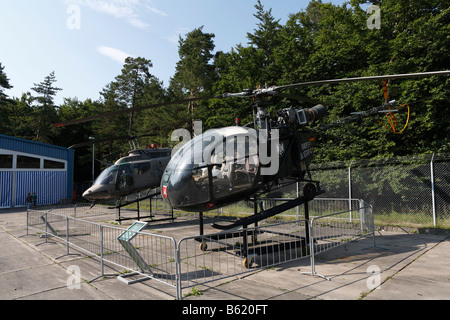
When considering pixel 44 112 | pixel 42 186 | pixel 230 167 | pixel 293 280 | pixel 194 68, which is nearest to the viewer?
pixel 293 280

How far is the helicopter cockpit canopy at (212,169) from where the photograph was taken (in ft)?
21.1

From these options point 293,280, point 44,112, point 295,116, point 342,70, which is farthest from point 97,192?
point 44,112

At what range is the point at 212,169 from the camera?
6484 mm

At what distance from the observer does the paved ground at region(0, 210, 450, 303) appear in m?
4.82

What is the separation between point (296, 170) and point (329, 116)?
10554 mm

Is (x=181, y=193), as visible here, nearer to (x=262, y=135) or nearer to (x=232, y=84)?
(x=262, y=135)

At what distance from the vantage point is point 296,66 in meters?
21.8

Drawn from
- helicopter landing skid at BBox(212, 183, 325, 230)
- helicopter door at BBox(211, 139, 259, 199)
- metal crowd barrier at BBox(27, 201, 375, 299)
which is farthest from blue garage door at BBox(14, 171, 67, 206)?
helicopter door at BBox(211, 139, 259, 199)

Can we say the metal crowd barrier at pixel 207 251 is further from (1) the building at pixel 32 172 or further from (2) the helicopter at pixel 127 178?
(1) the building at pixel 32 172

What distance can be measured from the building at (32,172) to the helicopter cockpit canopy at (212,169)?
24947 mm

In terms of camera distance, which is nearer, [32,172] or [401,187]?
[401,187]

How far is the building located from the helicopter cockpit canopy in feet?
81.8

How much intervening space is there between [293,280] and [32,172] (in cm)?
A: 2835

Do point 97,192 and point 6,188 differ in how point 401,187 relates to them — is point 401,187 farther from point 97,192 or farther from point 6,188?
point 6,188
